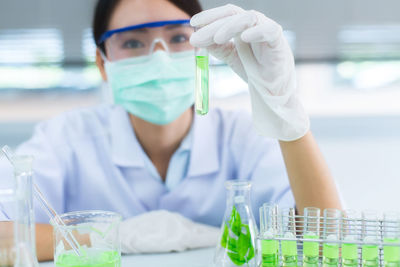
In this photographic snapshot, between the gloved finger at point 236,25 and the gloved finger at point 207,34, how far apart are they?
2cm

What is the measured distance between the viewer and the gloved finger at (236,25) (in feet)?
3.42

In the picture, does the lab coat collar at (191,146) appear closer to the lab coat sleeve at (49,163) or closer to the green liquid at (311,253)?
the lab coat sleeve at (49,163)

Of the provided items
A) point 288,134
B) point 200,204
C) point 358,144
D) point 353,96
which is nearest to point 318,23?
point 353,96

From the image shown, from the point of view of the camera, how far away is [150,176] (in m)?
1.74

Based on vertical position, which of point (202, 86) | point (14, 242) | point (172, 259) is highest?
point (202, 86)

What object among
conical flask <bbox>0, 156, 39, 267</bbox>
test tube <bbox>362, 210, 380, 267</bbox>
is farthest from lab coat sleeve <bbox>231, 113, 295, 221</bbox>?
conical flask <bbox>0, 156, 39, 267</bbox>

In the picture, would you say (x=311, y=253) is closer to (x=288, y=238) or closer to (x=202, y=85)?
(x=288, y=238)

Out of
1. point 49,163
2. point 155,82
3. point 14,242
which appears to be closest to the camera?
point 14,242

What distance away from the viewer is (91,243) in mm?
978

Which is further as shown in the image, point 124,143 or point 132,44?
point 124,143

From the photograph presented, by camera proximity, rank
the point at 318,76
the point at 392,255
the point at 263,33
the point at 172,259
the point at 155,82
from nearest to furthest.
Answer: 1. the point at 392,255
2. the point at 263,33
3. the point at 172,259
4. the point at 155,82
5. the point at 318,76

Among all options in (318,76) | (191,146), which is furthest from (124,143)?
(318,76)

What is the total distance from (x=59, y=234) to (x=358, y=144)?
2.35 metres

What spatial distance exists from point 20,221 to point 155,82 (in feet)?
2.76
